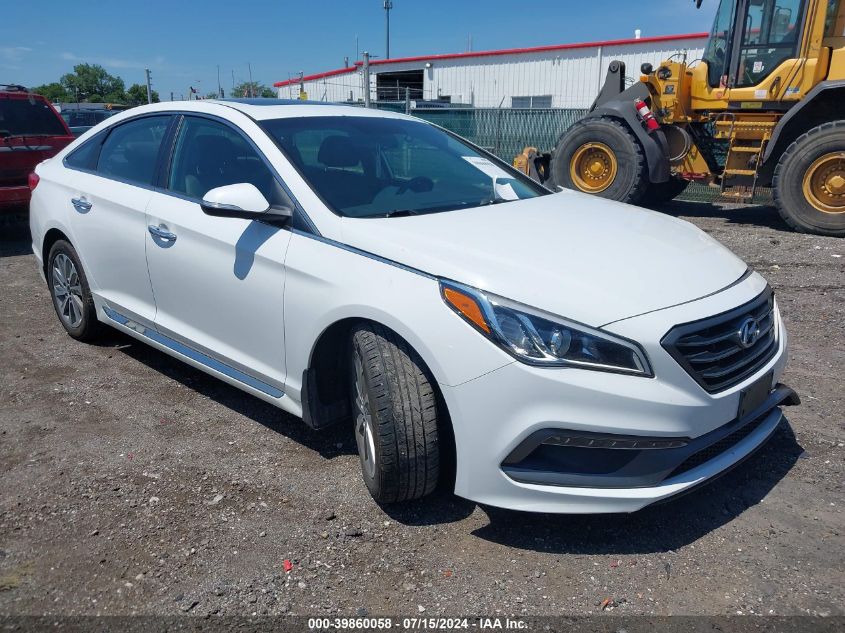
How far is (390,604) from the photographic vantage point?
2412 millimetres

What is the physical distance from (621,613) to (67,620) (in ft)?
6.21

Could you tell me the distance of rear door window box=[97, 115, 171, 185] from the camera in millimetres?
4000

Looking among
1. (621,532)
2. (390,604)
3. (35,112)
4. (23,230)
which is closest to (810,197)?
(621,532)

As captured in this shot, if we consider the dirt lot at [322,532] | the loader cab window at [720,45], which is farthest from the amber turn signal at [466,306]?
the loader cab window at [720,45]

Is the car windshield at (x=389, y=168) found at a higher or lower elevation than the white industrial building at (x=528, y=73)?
lower

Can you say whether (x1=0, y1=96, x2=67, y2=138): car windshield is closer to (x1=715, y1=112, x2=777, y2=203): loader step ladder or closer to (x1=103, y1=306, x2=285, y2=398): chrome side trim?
(x1=103, y1=306, x2=285, y2=398): chrome side trim

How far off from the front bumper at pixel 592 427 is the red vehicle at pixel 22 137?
24.5 feet

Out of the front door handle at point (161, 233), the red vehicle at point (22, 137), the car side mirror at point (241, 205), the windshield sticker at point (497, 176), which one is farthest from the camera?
the red vehicle at point (22, 137)

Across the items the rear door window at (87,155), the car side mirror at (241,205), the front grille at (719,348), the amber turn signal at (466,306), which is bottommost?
the front grille at (719,348)

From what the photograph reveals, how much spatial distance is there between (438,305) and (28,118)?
820 cm

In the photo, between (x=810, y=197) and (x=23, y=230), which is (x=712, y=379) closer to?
(x=810, y=197)

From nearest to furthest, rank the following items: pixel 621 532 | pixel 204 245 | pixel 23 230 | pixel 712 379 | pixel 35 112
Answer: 1. pixel 712 379
2. pixel 621 532
3. pixel 204 245
4. pixel 35 112
5. pixel 23 230

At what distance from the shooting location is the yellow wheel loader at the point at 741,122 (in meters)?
8.67

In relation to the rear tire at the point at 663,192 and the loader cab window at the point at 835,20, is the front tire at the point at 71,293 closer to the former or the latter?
the rear tire at the point at 663,192
